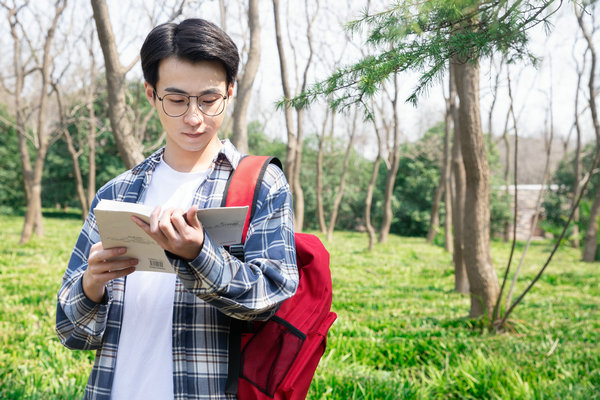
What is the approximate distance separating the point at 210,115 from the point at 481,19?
3.57ft

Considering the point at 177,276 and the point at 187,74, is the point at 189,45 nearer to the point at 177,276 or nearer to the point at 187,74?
the point at 187,74

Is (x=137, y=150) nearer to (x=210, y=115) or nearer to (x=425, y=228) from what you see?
(x=210, y=115)

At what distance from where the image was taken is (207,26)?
4.08ft

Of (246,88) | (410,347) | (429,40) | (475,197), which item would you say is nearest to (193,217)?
(429,40)

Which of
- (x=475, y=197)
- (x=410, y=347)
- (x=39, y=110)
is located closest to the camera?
(x=410, y=347)

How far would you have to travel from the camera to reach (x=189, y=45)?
1.20 metres

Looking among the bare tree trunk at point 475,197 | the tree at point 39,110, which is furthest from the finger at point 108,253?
the tree at point 39,110

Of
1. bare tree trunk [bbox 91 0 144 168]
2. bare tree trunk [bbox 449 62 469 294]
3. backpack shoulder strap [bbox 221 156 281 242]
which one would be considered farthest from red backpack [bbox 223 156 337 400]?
bare tree trunk [bbox 449 62 469 294]

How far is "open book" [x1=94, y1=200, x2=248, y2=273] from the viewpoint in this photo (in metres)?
0.93

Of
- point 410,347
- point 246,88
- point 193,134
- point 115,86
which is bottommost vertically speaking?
point 410,347

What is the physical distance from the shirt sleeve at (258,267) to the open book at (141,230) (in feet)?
0.13

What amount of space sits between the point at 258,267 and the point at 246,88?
4516 millimetres

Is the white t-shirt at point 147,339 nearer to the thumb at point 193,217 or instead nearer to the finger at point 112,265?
the finger at point 112,265

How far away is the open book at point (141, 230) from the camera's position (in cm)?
93
